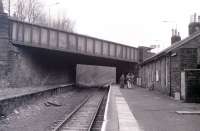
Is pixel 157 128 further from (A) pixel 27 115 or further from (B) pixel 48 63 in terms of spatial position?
(B) pixel 48 63

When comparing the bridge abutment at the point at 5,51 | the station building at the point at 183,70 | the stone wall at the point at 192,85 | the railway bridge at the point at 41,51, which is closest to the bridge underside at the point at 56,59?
the railway bridge at the point at 41,51

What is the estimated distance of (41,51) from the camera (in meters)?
39.6

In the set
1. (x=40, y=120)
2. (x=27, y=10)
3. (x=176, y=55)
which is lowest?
(x=40, y=120)

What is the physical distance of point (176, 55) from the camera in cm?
2378


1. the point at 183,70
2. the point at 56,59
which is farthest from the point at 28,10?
the point at 183,70

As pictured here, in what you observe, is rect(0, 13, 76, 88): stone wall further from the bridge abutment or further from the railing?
the railing

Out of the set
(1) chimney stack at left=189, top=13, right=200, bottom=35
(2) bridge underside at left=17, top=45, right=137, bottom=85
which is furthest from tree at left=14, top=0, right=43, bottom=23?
(1) chimney stack at left=189, top=13, right=200, bottom=35

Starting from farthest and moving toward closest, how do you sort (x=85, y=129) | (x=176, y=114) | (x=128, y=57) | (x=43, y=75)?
(x=128, y=57) < (x=43, y=75) < (x=176, y=114) < (x=85, y=129)

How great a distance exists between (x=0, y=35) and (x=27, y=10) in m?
31.1

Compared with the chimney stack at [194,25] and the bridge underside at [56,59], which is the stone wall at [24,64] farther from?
the chimney stack at [194,25]

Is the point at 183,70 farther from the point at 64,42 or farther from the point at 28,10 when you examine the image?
the point at 28,10

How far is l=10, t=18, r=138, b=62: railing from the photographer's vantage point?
34.8 metres

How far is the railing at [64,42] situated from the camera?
34.8 m

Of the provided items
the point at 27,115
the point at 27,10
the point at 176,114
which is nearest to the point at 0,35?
the point at 27,115
